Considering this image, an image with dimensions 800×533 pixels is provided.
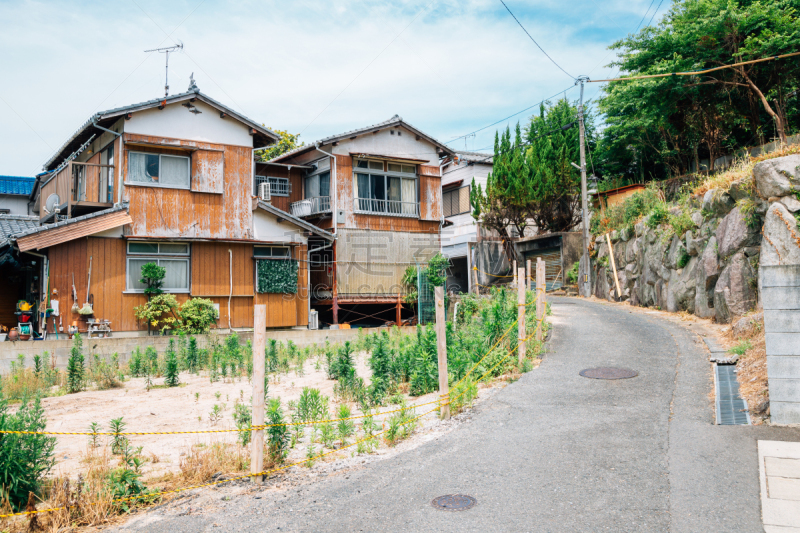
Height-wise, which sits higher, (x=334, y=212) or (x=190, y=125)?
(x=190, y=125)

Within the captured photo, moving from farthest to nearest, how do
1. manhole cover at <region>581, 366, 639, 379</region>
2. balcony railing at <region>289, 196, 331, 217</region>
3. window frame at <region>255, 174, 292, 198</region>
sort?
window frame at <region>255, 174, 292, 198</region> → balcony railing at <region>289, 196, 331, 217</region> → manhole cover at <region>581, 366, 639, 379</region>

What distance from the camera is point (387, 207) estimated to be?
22250 mm

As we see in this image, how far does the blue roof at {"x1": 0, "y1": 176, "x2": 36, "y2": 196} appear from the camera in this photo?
2636cm

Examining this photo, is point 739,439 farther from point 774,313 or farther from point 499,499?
point 499,499

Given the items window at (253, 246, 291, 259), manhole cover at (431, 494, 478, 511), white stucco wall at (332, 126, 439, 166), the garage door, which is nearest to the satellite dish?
window at (253, 246, 291, 259)

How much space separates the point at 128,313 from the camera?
1608 centimetres

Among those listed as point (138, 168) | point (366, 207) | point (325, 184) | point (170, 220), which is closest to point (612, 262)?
point (366, 207)

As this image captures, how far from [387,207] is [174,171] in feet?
27.0

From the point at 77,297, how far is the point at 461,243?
59.7ft

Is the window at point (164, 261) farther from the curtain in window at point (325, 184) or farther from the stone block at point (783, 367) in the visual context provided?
the stone block at point (783, 367)

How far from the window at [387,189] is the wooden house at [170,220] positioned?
10.2ft

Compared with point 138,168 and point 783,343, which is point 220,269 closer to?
point 138,168

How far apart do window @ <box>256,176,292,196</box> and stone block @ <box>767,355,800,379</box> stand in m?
19.4

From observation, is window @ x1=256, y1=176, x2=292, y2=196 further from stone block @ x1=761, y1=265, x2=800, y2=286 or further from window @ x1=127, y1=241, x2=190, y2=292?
stone block @ x1=761, y1=265, x2=800, y2=286
